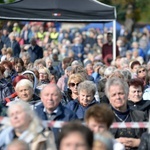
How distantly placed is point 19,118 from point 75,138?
5.03ft

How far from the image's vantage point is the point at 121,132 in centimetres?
998

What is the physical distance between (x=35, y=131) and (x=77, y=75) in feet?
18.1

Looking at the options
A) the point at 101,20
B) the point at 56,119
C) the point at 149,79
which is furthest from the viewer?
the point at 101,20

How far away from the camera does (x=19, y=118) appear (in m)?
7.72

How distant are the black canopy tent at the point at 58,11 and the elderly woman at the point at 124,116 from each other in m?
13.4

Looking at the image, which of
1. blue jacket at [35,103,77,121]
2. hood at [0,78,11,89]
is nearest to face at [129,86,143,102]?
blue jacket at [35,103,77,121]

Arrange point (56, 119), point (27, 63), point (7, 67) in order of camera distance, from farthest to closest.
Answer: point (27, 63)
point (7, 67)
point (56, 119)

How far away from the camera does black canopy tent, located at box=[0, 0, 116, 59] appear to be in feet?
77.3

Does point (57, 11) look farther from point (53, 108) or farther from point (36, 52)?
point (53, 108)

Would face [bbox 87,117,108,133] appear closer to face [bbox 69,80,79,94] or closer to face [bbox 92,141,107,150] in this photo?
face [bbox 92,141,107,150]

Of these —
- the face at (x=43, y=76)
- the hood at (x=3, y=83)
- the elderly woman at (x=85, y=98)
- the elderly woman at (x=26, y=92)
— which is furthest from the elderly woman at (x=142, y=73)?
the elderly woman at (x=85, y=98)

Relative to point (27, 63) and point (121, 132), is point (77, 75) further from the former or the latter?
point (27, 63)

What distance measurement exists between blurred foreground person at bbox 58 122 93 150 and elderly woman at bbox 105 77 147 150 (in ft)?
11.5

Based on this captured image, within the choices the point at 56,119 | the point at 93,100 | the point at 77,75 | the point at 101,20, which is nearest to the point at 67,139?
the point at 56,119
